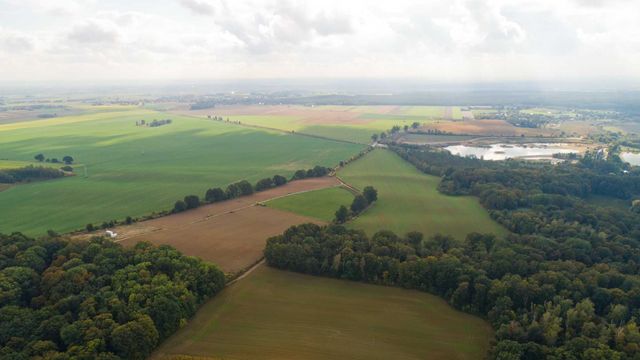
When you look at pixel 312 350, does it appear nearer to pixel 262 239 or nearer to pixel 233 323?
pixel 233 323

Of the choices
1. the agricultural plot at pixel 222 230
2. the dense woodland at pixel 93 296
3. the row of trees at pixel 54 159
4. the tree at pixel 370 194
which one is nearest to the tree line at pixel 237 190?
the agricultural plot at pixel 222 230

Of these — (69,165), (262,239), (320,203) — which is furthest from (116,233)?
(69,165)

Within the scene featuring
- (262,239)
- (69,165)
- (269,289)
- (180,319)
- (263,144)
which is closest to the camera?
(180,319)

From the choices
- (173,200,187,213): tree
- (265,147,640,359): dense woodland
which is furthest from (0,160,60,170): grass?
(265,147,640,359): dense woodland

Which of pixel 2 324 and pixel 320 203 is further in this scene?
pixel 320 203

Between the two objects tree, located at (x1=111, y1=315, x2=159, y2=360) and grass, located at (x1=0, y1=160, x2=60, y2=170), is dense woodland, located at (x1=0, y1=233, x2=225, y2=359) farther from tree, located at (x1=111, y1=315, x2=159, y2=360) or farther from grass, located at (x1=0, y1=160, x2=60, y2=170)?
grass, located at (x1=0, y1=160, x2=60, y2=170)

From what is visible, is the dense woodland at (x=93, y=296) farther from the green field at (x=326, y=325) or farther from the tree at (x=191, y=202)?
the tree at (x=191, y=202)
